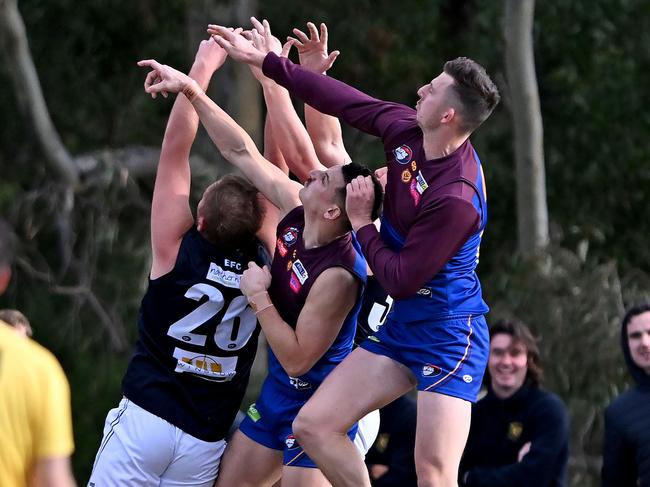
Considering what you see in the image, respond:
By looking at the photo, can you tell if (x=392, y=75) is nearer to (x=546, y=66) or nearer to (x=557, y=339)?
(x=546, y=66)

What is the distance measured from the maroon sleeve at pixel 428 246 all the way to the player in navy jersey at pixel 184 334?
26.2 inches

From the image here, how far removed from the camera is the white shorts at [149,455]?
5.20 meters

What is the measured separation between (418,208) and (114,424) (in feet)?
4.85

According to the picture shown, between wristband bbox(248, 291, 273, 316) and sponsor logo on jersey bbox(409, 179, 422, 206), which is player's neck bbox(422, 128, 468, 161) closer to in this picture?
sponsor logo on jersey bbox(409, 179, 422, 206)

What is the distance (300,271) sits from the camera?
5.10m

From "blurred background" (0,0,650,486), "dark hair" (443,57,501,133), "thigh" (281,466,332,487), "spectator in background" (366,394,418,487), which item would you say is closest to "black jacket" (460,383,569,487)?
"spectator in background" (366,394,418,487)

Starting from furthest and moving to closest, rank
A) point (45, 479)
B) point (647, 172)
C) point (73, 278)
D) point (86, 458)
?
A: point (647, 172), point (73, 278), point (86, 458), point (45, 479)

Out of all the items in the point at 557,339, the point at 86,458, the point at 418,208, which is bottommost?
the point at 86,458

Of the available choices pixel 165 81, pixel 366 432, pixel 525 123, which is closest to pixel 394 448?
pixel 366 432

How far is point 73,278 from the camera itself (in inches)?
495

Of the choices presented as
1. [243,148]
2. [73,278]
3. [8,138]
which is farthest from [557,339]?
[8,138]

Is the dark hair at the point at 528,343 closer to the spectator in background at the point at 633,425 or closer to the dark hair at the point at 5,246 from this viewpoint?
the spectator in background at the point at 633,425

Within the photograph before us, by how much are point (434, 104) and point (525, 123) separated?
7.57 m

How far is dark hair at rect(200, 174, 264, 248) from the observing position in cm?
517
